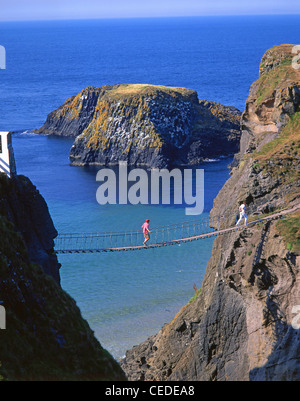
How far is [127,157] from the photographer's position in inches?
2958

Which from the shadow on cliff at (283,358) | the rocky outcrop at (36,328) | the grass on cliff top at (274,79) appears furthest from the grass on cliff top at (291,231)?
the rocky outcrop at (36,328)

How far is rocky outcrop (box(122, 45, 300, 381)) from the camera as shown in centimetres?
2920

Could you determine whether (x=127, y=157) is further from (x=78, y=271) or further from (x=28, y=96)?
(x=28, y=96)

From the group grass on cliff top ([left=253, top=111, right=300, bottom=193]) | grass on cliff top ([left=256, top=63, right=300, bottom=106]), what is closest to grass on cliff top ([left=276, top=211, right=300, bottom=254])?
grass on cliff top ([left=253, top=111, right=300, bottom=193])

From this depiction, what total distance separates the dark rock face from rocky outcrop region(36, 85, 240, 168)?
4618 centimetres

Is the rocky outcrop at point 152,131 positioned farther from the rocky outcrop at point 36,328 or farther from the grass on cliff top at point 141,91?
the rocky outcrop at point 36,328

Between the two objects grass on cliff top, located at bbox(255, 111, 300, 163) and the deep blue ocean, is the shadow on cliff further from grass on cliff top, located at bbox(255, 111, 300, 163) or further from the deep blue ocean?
the deep blue ocean

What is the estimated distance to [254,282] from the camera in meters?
30.8

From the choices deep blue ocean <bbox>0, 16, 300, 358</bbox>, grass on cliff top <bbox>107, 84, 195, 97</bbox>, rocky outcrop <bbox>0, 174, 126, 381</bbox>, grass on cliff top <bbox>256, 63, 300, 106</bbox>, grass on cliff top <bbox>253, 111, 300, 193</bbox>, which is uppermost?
Result: grass on cliff top <bbox>256, 63, 300, 106</bbox>

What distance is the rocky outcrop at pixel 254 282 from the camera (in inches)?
1150

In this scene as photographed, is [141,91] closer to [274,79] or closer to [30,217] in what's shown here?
[274,79]

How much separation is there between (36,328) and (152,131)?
54139 millimetres

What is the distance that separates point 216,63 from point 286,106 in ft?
416

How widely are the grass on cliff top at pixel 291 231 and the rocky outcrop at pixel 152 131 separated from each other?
43495 millimetres
